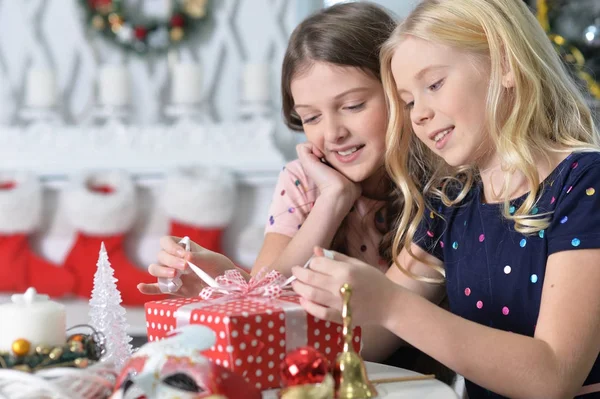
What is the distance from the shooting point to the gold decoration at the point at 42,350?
2.70ft

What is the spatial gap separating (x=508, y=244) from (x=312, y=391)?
55 centimetres

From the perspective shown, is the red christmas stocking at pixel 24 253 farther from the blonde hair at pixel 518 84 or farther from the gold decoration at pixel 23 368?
the gold decoration at pixel 23 368

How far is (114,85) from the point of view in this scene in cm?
307

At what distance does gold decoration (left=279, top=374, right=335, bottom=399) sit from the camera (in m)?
0.75

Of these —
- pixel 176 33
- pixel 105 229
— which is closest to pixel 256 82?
pixel 176 33

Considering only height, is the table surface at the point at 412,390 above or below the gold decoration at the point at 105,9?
below

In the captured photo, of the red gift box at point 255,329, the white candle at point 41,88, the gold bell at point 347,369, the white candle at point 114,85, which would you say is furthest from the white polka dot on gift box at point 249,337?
the white candle at point 41,88

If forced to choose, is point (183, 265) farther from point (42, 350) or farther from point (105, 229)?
point (105, 229)

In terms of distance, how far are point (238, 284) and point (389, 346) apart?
421 mm

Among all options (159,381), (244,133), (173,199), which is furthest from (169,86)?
(159,381)

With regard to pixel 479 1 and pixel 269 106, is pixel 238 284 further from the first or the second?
pixel 269 106

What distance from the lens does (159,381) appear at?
0.73 m

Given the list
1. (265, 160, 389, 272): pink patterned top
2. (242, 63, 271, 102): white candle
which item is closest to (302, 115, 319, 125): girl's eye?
(265, 160, 389, 272): pink patterned top

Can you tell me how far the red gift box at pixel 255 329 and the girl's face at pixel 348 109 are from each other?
1.72 feet
